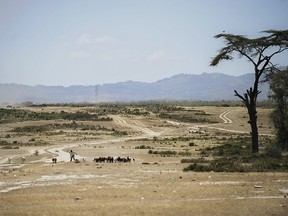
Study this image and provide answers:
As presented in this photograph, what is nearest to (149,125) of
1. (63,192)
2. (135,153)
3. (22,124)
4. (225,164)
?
(22,124)

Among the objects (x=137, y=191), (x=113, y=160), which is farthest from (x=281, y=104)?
(x=137, y=191)

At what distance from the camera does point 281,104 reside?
39188 mm

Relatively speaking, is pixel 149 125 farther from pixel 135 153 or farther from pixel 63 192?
pixel 63 192

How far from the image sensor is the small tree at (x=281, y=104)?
3803 centimetres

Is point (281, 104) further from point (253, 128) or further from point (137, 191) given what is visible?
point (137, 191)

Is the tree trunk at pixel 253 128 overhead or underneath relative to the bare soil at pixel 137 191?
overhead

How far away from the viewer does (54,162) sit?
Result: 122ft

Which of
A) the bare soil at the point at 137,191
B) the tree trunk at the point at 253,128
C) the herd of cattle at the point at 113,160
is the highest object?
the tree trunk at the point at 253,128

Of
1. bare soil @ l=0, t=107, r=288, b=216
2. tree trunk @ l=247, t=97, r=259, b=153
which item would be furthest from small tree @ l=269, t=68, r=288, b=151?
bare soil @ l=0, t=107, r=288, b=216

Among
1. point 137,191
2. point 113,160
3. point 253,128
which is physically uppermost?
point 253,128

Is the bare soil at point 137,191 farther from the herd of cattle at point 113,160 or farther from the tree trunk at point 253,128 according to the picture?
the tree trunk at point 253,128

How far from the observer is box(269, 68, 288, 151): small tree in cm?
3803

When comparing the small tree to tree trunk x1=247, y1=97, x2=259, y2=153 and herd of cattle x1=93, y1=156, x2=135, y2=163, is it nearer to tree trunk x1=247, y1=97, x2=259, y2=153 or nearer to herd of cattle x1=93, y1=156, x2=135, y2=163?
tree trunk x1=247, y1=97, x2=259, y2=153

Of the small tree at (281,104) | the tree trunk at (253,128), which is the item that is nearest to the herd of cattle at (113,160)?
the tree trunk at (253,128)
